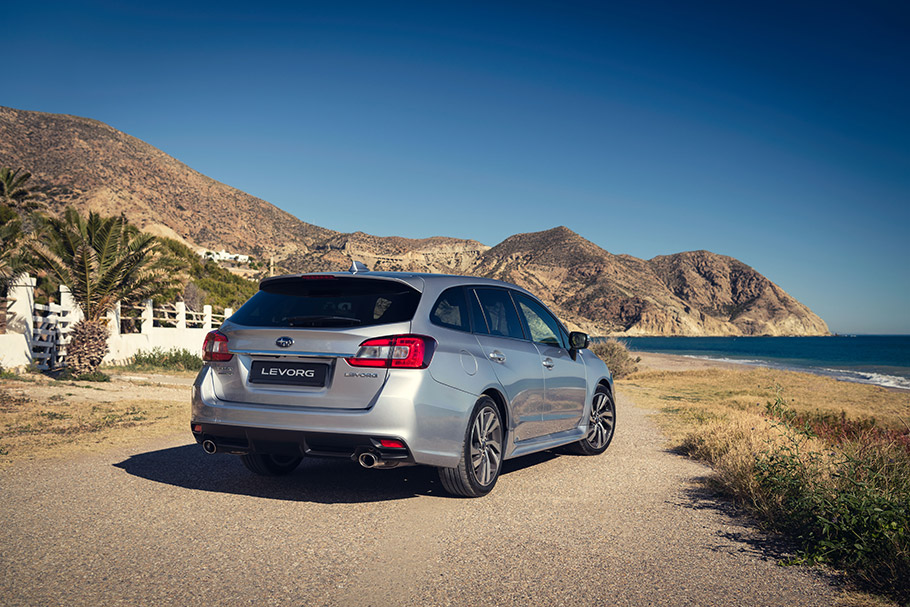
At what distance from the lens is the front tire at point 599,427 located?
8516 mm

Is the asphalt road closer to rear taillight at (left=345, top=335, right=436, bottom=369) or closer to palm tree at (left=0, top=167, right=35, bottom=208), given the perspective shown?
rear taillight at (left=345, top=335, right=436, bottom=369)

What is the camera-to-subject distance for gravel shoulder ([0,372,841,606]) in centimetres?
377

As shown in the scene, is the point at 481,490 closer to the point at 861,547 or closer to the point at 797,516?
the point at 797,516

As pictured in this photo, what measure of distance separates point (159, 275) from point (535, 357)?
16.6 metres

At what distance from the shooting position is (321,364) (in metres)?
5.35

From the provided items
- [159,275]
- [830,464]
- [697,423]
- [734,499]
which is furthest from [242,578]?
[159,275]

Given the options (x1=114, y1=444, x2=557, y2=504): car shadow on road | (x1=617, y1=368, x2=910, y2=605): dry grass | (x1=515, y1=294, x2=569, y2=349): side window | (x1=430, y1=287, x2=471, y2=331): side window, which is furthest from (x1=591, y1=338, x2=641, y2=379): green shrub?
(x1=430, y1=287, x2=471, y2=331): side window

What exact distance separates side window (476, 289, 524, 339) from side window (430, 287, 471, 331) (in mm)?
380

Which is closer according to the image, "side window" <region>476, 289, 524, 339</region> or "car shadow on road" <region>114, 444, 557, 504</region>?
"car shadow on road" <region>114, 444, 557, 504</region>

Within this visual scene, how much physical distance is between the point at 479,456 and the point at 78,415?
7744mm

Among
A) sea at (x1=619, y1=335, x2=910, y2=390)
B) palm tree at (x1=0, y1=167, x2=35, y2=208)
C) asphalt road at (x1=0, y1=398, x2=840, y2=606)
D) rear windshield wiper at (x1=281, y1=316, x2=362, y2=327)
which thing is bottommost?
sea at (x1=619, y1=335, x2=910, y2=390)

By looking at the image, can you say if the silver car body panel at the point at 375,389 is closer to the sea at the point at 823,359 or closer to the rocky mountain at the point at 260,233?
the sea at the point at 823,359

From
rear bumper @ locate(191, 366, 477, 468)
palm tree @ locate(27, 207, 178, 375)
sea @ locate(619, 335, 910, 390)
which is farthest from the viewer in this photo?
sea @ locate(619, 335, 910, 390)

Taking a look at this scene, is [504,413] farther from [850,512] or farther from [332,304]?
[850,512]
